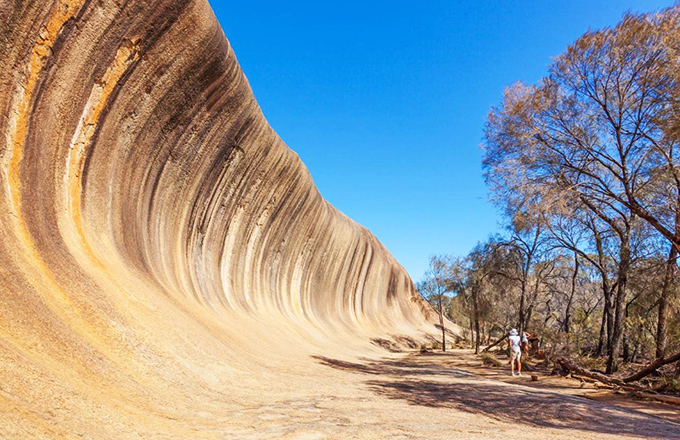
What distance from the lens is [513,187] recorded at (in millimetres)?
11203

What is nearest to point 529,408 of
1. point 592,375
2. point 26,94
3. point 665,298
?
point 592,375

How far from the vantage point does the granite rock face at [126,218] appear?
4.75 meters

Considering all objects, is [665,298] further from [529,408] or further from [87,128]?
[87,128]

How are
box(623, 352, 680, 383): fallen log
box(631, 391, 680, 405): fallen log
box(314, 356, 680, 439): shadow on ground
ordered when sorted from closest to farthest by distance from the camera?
box(314, 356, 680, 439): shadow on ground → box(631, 391, 680, 405): fallen log → box(623, 352, 680, 383): fallen log

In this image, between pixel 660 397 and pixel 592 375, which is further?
pixel 592 375

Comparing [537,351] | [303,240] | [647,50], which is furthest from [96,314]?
[537,351]

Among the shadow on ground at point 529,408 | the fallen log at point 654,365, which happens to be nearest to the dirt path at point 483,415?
the shadow on ground at point 529,408

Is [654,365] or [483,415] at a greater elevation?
[654,365]

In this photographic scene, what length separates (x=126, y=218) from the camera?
30.7 ft

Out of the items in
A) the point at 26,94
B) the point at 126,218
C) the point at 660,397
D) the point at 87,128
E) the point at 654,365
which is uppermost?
the point at 87,128

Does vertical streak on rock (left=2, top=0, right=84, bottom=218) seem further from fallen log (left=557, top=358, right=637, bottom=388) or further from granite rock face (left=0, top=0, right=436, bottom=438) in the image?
fallen log (left=557, top=358, right=637, bottom=388)

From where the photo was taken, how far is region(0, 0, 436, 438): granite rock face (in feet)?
15.6

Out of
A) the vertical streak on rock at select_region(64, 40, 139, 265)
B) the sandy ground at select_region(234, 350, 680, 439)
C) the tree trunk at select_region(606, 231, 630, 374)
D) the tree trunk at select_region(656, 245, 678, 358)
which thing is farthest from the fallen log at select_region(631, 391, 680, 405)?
the vertical streak on rock at select_region(64, 40, 139, 265)

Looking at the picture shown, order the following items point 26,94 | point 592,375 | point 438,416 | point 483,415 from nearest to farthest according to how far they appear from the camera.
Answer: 1. point 438,416
2. point 483,415
3. point 26,94
4. point 592,375
